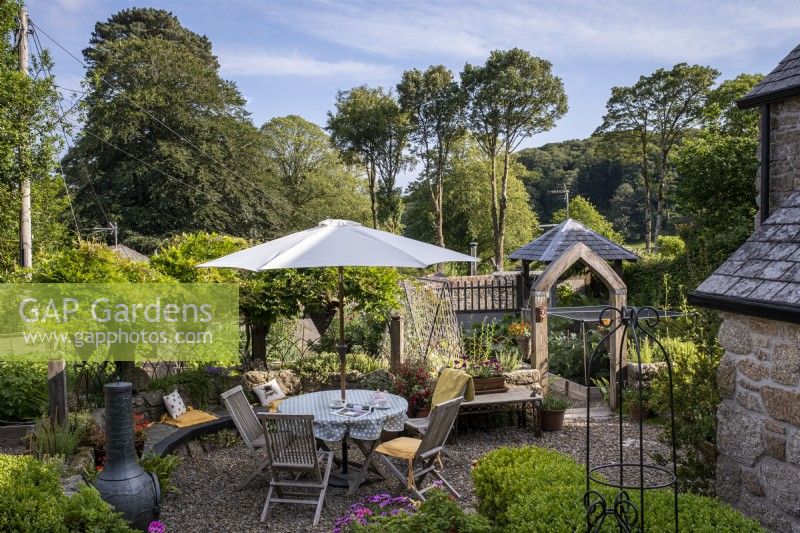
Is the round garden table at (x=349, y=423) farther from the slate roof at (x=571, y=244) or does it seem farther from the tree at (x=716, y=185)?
the tree at (x=716, y=185)

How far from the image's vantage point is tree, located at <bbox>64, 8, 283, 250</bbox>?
24578 mm

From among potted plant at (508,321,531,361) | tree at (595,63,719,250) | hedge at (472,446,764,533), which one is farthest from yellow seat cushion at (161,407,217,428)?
tree at (595,63,719,250)

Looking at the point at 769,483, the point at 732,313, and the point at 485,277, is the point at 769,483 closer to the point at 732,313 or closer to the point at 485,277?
the point at 732,313

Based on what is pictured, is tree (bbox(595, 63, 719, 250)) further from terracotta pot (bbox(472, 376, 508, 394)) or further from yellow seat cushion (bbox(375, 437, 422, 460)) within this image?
→ yellow seat cushion (bbox(375, 437, 422, 460))

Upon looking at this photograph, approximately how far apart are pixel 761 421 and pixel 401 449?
10.1 feet

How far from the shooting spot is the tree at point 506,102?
30.5 m

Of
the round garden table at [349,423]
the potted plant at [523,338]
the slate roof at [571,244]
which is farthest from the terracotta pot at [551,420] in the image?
the slate roof at [571,244]

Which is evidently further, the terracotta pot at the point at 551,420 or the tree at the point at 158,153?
the tree at the point at 158,153

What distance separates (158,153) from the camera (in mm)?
24703

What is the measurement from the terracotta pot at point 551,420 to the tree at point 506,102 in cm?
2253

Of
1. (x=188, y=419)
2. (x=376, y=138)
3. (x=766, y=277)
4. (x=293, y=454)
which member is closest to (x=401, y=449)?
(x=293, y=454)

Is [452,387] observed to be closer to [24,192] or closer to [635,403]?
[635,403]

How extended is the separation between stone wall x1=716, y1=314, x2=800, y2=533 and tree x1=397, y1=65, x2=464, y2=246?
27.2 metres

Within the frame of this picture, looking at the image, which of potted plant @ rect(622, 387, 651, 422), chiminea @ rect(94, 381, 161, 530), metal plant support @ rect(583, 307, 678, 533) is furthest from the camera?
potted plant @ rect(622, 387, 651, 422)
